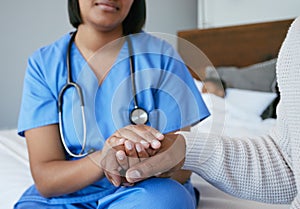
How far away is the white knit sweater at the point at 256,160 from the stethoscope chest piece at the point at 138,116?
0.28 feet

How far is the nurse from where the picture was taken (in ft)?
2.41

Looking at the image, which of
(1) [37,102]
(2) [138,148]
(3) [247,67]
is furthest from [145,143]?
(3) [247,67]

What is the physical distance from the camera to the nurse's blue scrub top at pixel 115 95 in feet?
2.50

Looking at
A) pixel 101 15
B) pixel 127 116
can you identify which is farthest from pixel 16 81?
pixel 127 116

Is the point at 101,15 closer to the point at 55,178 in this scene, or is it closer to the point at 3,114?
the point at 55,178

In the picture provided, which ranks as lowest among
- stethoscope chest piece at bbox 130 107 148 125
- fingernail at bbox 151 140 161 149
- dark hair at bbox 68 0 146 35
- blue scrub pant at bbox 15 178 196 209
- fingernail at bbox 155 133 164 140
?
blue scrub pant at bbox 15 178 196 209

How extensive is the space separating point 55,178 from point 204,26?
2163mm

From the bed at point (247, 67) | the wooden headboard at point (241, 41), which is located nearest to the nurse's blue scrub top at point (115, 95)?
the bed at point (247, 67)

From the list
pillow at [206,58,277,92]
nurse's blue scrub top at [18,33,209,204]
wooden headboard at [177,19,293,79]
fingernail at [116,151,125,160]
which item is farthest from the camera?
wooden headboard at [177,19,293,79]

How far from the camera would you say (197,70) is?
76 centimetres

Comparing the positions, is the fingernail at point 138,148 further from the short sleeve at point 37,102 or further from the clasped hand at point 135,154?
the short sleeve at point 37,102

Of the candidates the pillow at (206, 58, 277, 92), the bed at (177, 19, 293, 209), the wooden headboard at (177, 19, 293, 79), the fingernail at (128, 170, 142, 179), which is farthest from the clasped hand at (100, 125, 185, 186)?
the wooden headboard at (177, 19, 293, 79)

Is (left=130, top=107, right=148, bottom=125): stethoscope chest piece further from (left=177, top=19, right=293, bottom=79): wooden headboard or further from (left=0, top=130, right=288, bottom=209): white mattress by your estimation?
(left=177, top=19, right=293, bottom=79): wooden headboard

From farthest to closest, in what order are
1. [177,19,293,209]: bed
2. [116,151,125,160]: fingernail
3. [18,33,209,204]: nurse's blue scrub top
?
[177,19,293,209]: bed, [18,33,209,204]: nurse's blue scrub top, [116,151,125,160]: fingernail
